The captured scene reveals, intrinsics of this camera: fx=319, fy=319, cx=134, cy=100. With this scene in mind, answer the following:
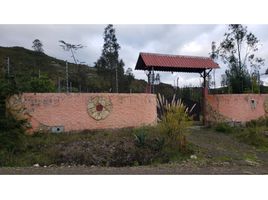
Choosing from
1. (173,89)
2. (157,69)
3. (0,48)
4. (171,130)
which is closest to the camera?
(171,130)

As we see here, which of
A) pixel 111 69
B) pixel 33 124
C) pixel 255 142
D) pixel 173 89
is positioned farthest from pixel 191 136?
pixel 111 69

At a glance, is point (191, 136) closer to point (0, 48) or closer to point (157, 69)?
point (157, 69)

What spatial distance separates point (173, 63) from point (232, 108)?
3661mm

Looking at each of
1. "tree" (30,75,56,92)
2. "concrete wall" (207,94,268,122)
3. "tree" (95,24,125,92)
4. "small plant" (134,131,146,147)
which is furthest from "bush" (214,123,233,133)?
"tree" (95,24,125,92)

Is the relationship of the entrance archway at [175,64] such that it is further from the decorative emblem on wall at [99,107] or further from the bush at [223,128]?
the decorative emblem on wall at [99,107]

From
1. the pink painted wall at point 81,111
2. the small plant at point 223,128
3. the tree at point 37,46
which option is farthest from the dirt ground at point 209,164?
the tree at point 37,46

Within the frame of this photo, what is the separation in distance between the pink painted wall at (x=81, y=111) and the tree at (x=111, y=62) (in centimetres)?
1270

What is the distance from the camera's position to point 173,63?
15164 millimetres

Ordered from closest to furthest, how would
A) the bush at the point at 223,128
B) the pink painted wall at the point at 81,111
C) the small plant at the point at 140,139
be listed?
the small plant at the point at 140,139 → the pink painted wall at the point at 81,111 → the bush at the point at 223,128

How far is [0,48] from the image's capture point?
4388 cm

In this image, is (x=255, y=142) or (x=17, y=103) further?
(x=255, y=142)

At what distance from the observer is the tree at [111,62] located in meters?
26.7

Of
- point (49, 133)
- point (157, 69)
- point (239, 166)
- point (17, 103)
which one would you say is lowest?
point (239, 166)

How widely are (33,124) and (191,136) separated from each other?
608 centimetres
